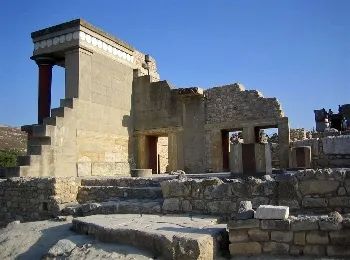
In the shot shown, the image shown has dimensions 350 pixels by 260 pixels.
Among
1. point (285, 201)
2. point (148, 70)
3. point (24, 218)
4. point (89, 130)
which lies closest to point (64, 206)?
point (24, 218)

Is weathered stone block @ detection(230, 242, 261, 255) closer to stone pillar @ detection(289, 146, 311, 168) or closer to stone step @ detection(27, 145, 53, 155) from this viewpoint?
stone pillar @ detection(289, 146, 311, 168)

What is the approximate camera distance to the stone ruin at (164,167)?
4289 millimetres

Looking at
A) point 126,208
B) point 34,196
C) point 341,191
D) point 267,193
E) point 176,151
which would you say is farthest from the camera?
point 176,151

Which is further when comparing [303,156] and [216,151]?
[216,151]

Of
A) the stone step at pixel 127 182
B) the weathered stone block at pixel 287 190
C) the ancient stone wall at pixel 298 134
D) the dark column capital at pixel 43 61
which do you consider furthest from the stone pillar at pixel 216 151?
the weathered stone block at pixel 287 190

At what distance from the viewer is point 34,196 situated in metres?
9.33

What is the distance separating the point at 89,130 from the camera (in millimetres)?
12938

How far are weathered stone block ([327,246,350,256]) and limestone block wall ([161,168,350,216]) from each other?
1.15 metres

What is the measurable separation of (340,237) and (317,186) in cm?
129

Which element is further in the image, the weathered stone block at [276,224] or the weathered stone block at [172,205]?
the weathered stone block at [172,205]

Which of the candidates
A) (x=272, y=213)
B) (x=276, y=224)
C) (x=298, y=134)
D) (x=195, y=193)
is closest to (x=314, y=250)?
(x=276, y=224)

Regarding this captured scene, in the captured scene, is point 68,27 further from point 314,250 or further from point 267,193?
point 314,250

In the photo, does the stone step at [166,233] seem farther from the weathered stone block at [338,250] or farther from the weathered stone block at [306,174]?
the weathered stone block at [306,174]

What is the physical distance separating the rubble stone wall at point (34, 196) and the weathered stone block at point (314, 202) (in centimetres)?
605
